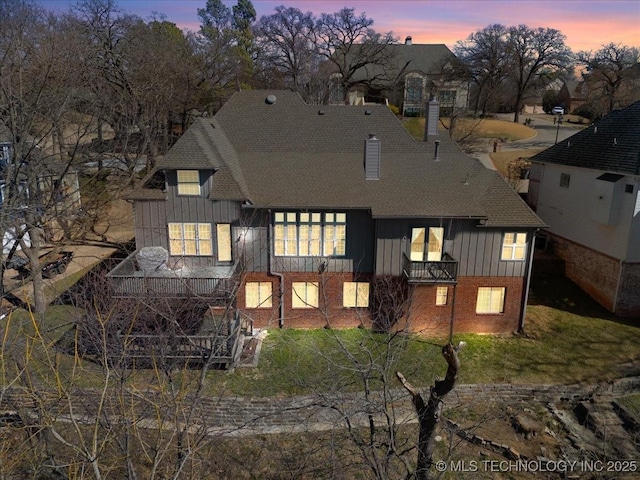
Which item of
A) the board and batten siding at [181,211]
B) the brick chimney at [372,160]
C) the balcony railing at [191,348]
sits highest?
the brick chimney at [372,160]

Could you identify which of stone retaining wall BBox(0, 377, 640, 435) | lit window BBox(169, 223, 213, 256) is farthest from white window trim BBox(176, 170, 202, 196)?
stone retaining wall BBox(0, 377, 640, 435)

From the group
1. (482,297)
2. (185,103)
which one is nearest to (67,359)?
(482,297)

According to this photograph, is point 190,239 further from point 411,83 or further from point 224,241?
point 411,83

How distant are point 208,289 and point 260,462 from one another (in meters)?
6.76

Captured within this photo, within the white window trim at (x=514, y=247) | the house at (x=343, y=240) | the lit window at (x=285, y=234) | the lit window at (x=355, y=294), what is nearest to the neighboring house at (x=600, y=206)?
the house at (x=343, y=240)

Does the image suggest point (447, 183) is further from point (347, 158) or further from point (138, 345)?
point (138, 345)

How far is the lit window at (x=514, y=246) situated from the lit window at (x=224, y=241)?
11764 mm

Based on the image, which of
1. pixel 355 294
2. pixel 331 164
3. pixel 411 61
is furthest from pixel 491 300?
pixel 411 61

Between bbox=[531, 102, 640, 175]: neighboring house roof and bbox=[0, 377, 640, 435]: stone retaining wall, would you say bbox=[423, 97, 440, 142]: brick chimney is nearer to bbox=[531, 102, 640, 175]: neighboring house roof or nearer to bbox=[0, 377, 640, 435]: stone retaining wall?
bbox=[531, 102, 640, 175]: neighboring house roof

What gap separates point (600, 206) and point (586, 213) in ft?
5.08

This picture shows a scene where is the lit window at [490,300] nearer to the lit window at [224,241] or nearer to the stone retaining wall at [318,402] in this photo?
the stone retaining wall at [318,402]

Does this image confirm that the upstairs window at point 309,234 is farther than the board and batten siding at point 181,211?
Yes

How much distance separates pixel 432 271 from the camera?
18.9m

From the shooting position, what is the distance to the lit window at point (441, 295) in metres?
19.9
